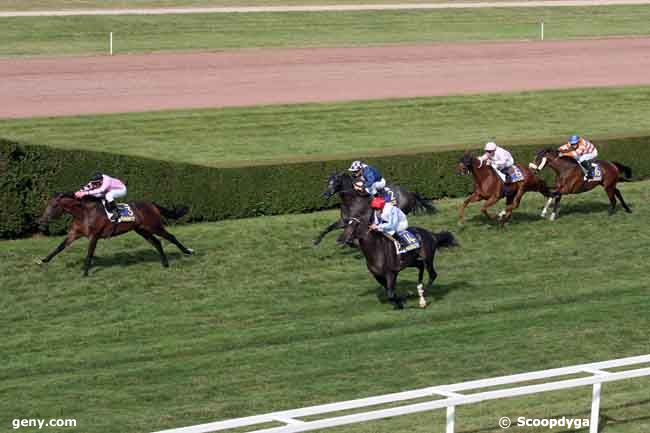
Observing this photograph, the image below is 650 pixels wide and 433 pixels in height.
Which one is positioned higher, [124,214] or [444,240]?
[444,240]

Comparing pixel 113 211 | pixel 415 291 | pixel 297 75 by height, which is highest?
pixel 113 211

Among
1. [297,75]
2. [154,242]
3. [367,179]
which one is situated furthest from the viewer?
[297,75]

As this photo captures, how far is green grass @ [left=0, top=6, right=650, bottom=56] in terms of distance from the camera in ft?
143

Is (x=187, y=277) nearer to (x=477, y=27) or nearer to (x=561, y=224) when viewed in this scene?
(x=561, y=224)

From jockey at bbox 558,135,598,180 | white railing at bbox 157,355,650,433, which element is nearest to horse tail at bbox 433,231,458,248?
white railing at bbox 157,355,650,433

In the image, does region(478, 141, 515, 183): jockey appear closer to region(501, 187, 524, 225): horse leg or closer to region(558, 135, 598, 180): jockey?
region(501, 187, 524, 225): horse leg

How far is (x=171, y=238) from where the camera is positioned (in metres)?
19.6

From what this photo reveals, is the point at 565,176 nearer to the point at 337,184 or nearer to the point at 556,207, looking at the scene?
the point at 556,207

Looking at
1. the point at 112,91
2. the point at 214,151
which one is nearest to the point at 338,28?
the point at 112,91

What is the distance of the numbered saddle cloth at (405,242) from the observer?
16359 millimetres

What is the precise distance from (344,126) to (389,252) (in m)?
14.8

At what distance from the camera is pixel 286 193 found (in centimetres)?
2331

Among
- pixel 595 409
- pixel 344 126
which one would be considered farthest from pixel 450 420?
pixel 344 126

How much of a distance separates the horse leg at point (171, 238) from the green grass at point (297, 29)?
867 inches
